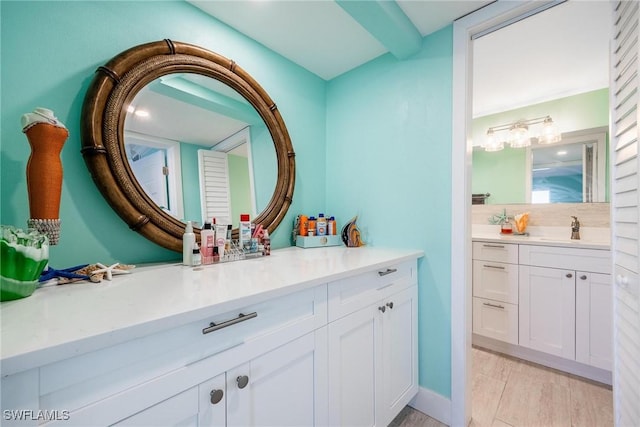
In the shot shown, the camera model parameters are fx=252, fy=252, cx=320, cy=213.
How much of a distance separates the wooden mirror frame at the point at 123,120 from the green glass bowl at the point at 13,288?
392 millimetres

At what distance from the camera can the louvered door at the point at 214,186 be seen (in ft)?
4.28

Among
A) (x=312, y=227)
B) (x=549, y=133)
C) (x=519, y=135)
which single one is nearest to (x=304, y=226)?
(x=312, y=227)

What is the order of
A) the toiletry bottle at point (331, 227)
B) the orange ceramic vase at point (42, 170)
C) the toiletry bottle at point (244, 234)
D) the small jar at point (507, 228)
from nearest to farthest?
the orange ceramic vase at point (42, 170) < the toiletry bottle at point (244, 234) < the toiletry bottle at point (331, 227) < the small jar at point (507, 228)

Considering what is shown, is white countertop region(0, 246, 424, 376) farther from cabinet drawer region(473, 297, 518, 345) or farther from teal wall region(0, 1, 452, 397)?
cabinet drawer region(473, 297, 518, 345)

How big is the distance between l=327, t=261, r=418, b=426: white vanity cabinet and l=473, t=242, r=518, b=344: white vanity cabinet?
1.13 meters

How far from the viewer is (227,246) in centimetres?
128

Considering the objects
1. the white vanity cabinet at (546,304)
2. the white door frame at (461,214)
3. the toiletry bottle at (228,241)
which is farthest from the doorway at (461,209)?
the toiletry bottle at (228,241)

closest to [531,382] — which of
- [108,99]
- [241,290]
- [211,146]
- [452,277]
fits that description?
[452,277]

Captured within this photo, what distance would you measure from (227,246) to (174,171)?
0.44m

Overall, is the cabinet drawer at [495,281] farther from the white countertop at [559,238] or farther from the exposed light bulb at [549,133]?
the exposed light bulb at [549,133]

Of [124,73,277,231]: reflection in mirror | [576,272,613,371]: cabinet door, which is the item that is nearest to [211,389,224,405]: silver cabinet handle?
[124,73,277,231]: reflection in mirror

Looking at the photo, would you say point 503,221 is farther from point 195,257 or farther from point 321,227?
point 195,257

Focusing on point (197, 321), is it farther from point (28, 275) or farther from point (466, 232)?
point (466, 232)

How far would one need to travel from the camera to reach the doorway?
4.54 ft
